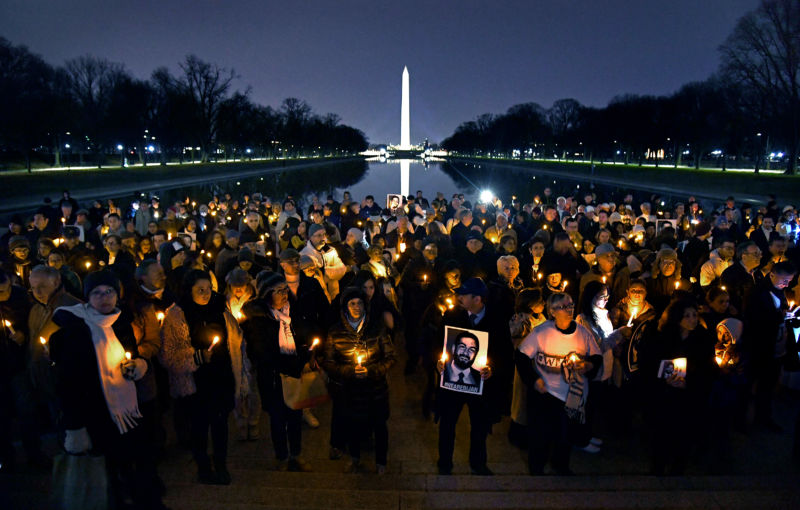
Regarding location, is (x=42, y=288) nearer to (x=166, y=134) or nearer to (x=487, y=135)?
(x=166, y=134)

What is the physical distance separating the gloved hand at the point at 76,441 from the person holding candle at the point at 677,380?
14.2ft

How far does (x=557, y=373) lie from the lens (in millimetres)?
4340

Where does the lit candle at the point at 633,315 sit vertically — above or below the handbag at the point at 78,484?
above

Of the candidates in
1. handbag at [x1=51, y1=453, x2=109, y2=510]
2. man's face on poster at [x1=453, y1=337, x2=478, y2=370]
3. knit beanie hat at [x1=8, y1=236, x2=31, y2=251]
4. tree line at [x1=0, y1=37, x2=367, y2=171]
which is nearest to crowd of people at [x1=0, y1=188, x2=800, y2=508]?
man's face on poster at [x1=453, y1=337, x2=478, y2=370]

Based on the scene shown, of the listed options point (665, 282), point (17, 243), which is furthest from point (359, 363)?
point (17, 243)

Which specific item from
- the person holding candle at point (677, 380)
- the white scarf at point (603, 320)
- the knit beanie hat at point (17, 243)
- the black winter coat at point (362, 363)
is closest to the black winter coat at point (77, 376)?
the black winter coat at point (362, 363)

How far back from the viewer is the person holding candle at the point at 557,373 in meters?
4.24

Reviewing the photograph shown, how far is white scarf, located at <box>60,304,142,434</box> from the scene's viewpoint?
12.0 feet

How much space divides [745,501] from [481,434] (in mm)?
1955

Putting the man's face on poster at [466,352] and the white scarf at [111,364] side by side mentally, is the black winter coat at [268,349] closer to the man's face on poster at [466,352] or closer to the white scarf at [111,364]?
the white scarf at [111,364]

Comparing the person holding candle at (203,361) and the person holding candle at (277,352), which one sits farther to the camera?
the person holding candle at (277,352)

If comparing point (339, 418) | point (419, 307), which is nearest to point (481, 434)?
point (339, 418)

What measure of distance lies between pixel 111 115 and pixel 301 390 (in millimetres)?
68560

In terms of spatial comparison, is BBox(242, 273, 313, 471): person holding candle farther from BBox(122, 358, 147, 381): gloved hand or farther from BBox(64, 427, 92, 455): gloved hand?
BBox(64, 427, 92, 455): gloved hand
